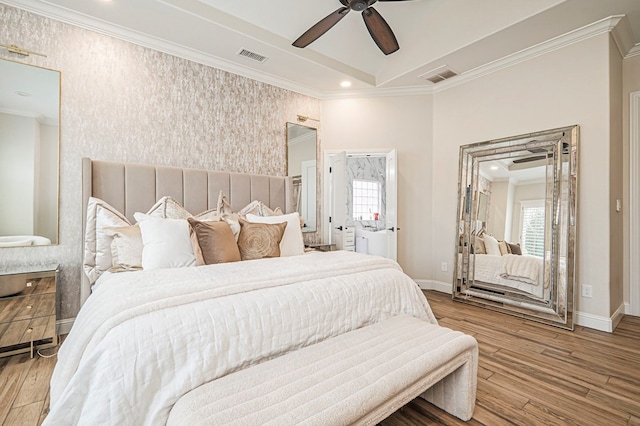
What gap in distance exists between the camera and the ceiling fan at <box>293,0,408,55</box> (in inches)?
94.8

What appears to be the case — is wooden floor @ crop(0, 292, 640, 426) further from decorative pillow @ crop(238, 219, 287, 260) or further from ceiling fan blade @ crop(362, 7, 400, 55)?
ceiling fan blade @ crop(362, 7, 400, 55)

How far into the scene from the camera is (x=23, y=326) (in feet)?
7.27

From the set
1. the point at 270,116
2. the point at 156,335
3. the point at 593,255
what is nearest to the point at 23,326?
the point at 156,335

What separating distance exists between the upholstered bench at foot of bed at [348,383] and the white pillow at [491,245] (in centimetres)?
222

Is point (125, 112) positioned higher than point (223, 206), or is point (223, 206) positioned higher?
point (125, 112)

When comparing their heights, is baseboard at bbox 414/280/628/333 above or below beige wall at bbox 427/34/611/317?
below

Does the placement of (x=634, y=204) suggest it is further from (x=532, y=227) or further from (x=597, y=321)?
(x=597, y=321)

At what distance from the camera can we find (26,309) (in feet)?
7.27

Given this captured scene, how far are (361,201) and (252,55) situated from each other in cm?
342

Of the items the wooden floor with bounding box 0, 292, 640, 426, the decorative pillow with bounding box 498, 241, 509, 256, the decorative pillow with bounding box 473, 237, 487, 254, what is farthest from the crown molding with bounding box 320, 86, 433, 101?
the wooden floor with bounding box 0, 292, 640, 426

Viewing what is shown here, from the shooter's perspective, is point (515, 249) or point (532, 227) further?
point (515, 249)

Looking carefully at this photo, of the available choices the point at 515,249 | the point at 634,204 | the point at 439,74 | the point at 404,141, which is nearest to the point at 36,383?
the point at 515,249

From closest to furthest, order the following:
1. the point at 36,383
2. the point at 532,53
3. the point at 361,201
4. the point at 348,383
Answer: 1. the point at 348,383
2. the point at 36,383
3. the point at 532,53
4. the point at 361,201

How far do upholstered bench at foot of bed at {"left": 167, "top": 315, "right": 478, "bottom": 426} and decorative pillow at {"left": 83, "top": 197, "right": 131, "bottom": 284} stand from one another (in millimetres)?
1672
